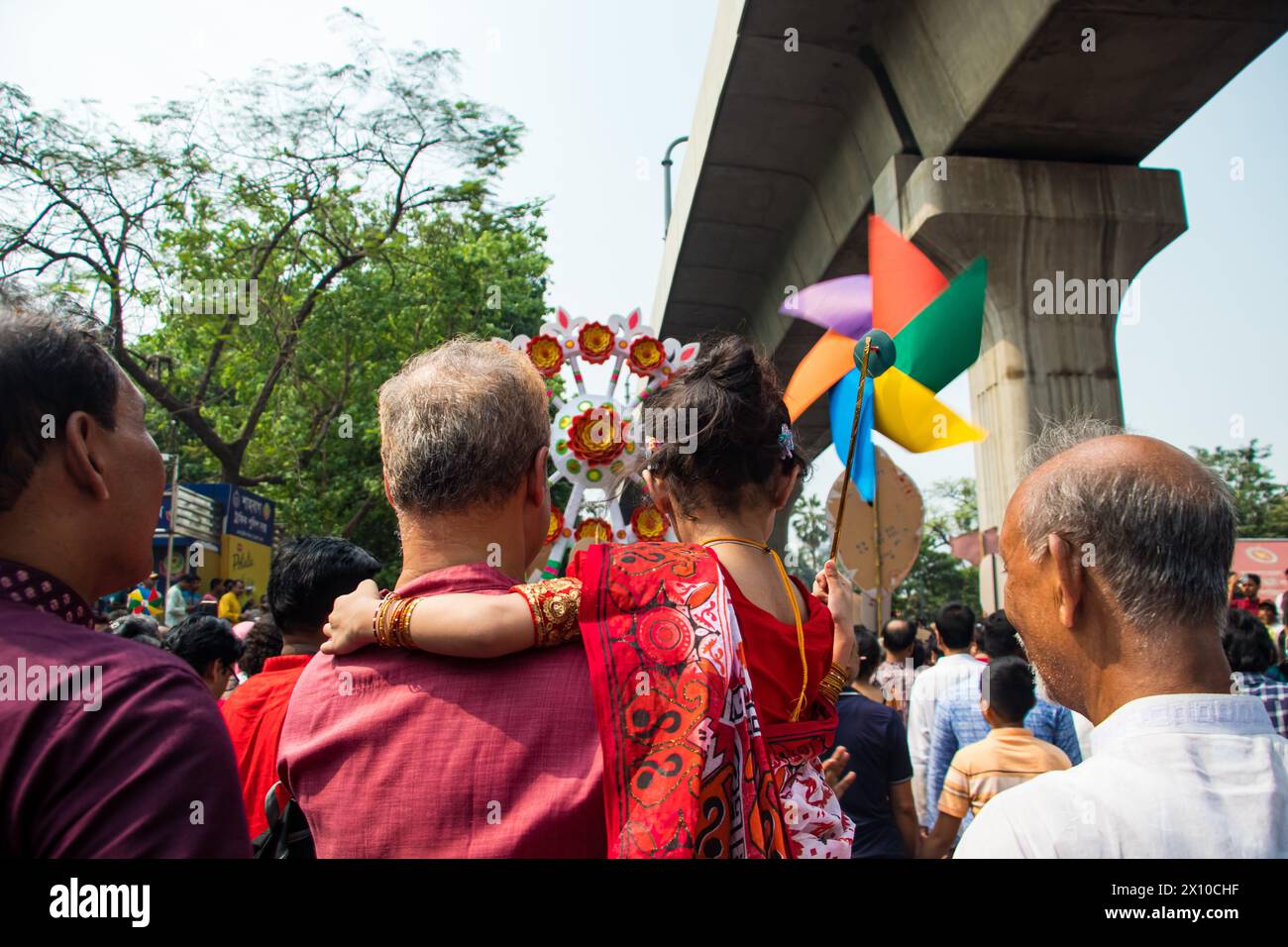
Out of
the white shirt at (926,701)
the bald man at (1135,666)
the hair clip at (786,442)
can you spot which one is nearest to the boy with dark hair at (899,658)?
the white shirt at (926,701)

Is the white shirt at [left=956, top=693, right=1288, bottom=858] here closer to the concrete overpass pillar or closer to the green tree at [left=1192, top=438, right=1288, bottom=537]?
the concrete overpass pillar

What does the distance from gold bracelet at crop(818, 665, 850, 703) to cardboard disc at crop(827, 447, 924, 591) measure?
5.64 meters

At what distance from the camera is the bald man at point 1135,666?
1.17 m

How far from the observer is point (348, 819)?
132 cm

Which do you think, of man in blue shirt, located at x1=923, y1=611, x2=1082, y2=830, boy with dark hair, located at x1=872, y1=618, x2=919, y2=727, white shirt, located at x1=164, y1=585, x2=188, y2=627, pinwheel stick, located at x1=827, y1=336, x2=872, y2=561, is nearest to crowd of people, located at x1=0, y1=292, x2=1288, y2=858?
pinwheel stick, located at x1=827, y1=336, x2=872, y2=561

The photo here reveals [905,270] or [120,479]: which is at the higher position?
[905,270]

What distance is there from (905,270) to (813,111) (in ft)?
17.3

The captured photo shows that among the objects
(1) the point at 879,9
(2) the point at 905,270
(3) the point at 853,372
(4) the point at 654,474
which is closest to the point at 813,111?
(1) the point at 879,9

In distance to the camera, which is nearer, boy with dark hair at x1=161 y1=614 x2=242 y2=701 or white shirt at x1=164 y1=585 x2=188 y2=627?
boy with dark hair at x1=161 y1=614 x2=242 y2=701

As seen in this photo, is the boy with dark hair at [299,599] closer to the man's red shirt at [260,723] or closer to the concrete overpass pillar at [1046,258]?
the man's red shirt at [260,723]

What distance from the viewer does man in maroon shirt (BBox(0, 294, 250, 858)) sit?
92cm

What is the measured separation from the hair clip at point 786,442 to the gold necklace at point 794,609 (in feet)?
0.62

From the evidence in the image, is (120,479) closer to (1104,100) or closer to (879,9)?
(1104,100)

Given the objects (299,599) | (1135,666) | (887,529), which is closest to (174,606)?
(887,529)
